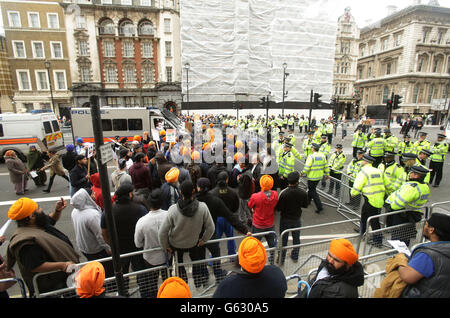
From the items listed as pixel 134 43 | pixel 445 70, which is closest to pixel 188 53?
pixel 134 43

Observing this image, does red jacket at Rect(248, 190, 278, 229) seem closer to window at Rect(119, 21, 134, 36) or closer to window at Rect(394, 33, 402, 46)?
window at Rect(119, 21, 134, 36)

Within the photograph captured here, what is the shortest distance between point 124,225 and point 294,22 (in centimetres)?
3866

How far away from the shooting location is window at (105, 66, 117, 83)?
113 feet

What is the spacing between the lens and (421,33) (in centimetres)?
4253

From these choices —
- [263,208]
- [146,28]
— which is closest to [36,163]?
[263,208]

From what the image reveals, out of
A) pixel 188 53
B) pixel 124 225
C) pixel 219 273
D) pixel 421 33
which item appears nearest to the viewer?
pixel 124 225

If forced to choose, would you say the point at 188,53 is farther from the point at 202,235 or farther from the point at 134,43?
the point at 202,235

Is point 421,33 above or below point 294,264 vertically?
above

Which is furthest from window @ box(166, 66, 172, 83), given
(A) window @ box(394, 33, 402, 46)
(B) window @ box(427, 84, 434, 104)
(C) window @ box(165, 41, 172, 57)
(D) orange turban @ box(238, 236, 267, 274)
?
(B) window @ box(427, 84, 434, 104)

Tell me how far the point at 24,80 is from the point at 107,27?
46.4 ft

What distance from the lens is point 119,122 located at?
50.7 feet

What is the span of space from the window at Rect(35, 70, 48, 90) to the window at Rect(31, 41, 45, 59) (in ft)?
6.69

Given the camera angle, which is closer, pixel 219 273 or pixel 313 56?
pixel 219 273
